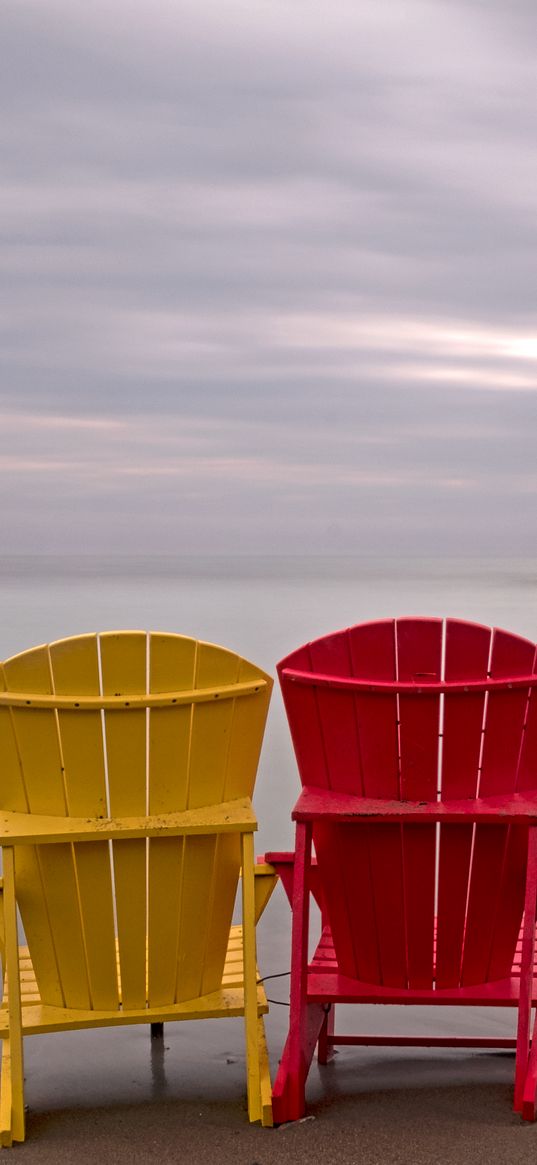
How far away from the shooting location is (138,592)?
50.9m

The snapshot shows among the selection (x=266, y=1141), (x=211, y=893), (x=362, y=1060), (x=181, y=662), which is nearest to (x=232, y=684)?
(x=181, y=662)

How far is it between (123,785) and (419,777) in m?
0.73

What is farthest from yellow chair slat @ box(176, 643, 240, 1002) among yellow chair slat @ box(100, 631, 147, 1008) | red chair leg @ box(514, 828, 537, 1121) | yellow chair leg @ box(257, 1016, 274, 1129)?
red chair leg @ box(514, 828, 537, 1121)

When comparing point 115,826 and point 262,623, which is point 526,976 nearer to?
point 115,826

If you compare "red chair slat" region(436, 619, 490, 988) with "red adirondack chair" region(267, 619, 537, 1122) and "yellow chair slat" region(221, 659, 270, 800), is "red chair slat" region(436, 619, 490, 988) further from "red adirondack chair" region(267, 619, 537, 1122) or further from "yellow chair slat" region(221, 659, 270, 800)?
"yellow chair slat" region(221, 659, 270, 800)

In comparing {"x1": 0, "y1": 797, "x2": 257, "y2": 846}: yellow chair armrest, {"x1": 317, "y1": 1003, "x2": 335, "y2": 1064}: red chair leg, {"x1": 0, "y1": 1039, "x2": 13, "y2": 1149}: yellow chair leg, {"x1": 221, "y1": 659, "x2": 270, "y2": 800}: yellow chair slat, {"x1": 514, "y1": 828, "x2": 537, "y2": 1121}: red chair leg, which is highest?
{"x1": 221, "y1": 659, "x2": 270, "y2": 800}: yellow chair slat

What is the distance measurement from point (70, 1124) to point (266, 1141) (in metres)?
0.52

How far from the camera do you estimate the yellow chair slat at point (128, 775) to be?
3.03 m

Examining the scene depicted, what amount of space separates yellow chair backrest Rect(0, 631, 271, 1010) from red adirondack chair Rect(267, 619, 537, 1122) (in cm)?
19

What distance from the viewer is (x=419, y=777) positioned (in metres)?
3.03

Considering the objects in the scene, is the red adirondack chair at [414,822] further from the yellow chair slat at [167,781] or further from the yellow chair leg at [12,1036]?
the yellow chair leg at [12,1036]

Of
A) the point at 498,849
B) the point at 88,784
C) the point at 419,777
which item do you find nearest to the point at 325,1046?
the point at 498,849

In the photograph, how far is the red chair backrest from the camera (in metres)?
3.03

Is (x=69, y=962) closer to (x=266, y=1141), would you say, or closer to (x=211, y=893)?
(x=211, y=893)
